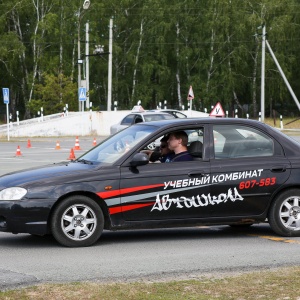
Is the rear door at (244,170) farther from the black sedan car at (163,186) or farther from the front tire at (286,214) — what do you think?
the front tire at (286,214)

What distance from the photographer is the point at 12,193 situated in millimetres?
10141

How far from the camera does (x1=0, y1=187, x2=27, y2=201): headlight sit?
10.1 m

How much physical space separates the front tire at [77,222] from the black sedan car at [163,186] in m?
0.01

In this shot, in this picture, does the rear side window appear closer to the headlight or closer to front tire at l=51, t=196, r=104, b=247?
front tire at l=51, t=196, r=104, b=247

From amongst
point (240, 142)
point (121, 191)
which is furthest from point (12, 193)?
point (240, 142)

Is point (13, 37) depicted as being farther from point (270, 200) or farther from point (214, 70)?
point (270, 200)

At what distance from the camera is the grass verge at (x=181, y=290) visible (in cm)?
710

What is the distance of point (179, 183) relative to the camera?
10.6 metres

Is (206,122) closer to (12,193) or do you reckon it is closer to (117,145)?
(117,145)

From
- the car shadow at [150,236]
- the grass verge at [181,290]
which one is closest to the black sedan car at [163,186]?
the car shadow at [150,236]

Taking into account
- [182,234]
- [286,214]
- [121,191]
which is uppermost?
[121,191]

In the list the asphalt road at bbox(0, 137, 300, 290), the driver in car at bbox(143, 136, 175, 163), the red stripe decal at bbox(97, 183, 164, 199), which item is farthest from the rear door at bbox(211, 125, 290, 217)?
the red stripe decal at bbox(97, 183, 164, 199)

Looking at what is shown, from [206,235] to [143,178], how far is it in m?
1.36

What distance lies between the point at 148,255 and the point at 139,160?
1.25m
